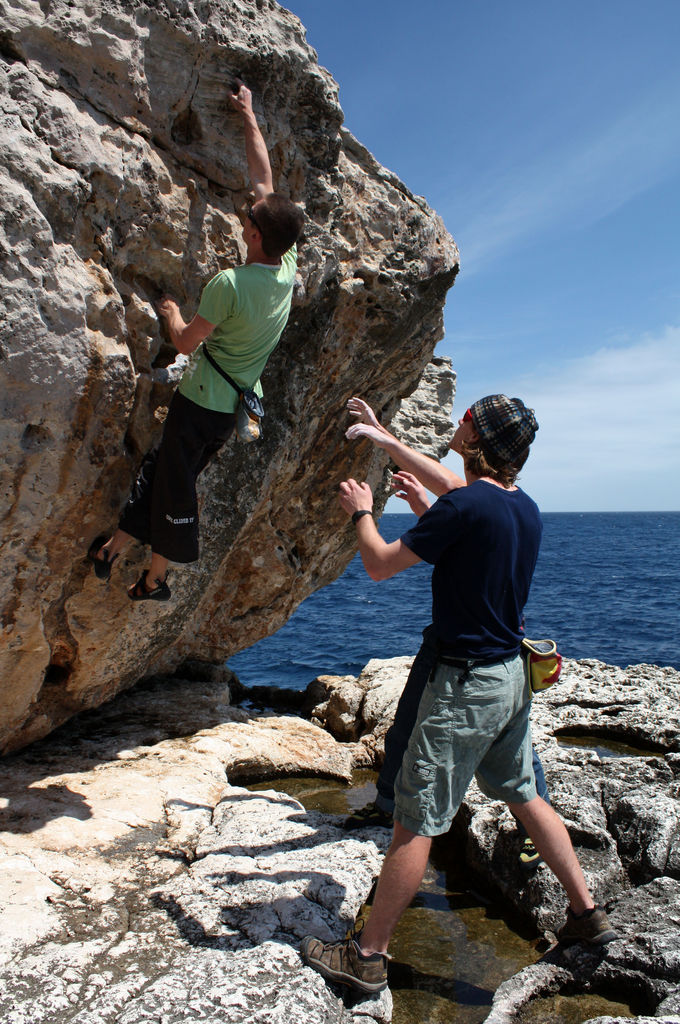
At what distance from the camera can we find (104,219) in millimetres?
4531

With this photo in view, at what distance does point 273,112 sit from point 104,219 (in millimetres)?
1865

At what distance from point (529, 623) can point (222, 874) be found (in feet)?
75.6

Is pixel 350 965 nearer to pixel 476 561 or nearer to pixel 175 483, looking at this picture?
pixel 476 561

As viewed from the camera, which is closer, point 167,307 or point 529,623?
point 167,307

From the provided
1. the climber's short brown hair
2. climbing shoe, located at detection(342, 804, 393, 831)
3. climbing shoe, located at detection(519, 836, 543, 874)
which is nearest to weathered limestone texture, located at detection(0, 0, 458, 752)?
the climber's short brown hair

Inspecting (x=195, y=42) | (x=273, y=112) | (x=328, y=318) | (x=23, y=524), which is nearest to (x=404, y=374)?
(x=328, y=318)

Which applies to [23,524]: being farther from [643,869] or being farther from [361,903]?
[643,869]

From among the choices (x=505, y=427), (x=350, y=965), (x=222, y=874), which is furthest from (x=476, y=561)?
(x=222, y=874)

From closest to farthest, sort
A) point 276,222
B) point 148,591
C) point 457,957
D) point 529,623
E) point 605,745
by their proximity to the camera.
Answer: point 457,957
point 276,222
point 148,591
point 605,745
point 529,623

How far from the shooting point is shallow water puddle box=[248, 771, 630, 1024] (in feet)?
11.7

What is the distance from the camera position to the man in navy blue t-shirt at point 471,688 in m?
3.39

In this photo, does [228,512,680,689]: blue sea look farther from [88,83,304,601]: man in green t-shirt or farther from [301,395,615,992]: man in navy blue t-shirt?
[301,395,615,992]: man in navy blue t-shirt

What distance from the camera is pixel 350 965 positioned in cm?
341

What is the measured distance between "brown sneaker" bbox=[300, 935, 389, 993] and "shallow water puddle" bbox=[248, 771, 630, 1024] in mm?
372
